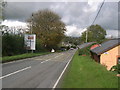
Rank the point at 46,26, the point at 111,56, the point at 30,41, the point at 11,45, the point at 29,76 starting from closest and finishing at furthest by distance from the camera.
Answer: the point at 29,76 → the point at 111,56 → the point at 11,45 → the point at 30,41 → the point at 46,26

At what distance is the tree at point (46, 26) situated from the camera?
6531 centimetres

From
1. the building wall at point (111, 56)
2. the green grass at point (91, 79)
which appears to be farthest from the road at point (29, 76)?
the building wall at point (111, 56)

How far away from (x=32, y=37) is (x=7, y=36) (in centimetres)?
601

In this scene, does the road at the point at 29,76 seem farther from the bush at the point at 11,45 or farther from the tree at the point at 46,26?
the tree at the point at 46,26

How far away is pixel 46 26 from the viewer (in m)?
66.3

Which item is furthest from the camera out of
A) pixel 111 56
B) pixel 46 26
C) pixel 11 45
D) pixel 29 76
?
pixel 46 26

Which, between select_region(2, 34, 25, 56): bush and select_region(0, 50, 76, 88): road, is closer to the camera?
select_region(0, 50, 76, 88): road

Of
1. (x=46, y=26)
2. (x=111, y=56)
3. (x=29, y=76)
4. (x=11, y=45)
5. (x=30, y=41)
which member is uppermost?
(x=46, y=26)

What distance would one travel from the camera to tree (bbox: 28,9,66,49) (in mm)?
65312

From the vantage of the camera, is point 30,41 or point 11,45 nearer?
point 11,45

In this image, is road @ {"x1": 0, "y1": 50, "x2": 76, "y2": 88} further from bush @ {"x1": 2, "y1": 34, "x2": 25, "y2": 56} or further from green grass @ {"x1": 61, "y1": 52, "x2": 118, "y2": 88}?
bush @ {"x1": 2, "y1": 34, "x2": 25, "y2": 56}

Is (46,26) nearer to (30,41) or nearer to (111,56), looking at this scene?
(30,41)

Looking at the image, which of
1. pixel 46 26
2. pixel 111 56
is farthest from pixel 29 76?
pixel 46 26

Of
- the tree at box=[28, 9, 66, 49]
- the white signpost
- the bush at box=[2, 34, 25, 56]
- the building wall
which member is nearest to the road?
the building wall
